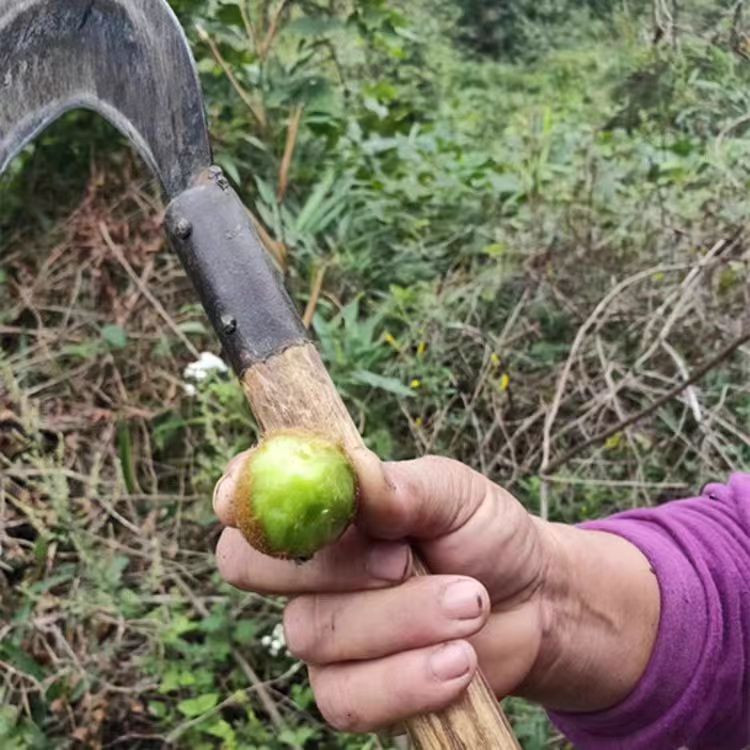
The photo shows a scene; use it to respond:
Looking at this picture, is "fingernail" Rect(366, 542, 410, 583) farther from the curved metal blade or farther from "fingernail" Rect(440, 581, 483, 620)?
the curved metal blade

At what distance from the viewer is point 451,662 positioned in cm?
90

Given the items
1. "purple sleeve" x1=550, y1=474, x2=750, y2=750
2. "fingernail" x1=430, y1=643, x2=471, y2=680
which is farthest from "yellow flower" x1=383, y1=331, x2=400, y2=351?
"fingernail" x1=430, y1=643, x2=471, y2=680

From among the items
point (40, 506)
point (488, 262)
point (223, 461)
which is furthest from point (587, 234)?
point (40, 506)

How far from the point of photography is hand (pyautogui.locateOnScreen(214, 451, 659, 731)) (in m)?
0.91

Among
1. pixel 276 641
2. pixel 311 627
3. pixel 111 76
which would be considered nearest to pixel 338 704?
pixel 311 627

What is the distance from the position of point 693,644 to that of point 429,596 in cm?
48

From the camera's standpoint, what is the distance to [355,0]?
2893 millimetres

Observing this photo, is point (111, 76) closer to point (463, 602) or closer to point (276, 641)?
point (463, 602)

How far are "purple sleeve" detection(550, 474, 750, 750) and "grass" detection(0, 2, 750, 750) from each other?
0.63 m

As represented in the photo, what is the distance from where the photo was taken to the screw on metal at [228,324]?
945 mm

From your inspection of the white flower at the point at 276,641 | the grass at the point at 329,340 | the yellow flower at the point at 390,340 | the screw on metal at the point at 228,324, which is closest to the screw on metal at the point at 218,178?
the screw on metal at the point at 228,324

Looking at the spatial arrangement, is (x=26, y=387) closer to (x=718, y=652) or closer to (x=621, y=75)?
(x=718, y=652)

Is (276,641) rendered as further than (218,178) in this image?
Yes

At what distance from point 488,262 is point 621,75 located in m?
1.69
